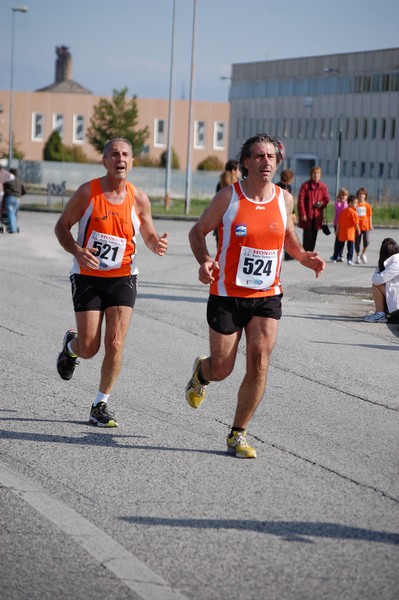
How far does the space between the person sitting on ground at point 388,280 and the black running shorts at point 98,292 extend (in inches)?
283

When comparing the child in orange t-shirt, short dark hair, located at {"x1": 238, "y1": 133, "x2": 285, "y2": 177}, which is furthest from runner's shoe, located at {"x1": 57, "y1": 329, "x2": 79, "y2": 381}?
the child in orange t-shirt

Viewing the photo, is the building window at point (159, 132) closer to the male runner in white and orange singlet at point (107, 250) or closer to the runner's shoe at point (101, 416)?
the male runner in white and orange singlet at point (107, 250)

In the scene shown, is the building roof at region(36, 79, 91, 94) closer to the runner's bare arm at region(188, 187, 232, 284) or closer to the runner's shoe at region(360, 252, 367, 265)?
the runner's shoe at region(360, 252, 367, 265)

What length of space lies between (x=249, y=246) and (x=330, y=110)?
97420 millimetres

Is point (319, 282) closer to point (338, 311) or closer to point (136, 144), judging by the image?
point (338, 311)

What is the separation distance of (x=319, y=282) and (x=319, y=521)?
47.7ft

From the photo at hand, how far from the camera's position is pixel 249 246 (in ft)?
23.3

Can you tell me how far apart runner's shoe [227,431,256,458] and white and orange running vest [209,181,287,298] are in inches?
33.6

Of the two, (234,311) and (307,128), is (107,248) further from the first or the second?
(307,128)

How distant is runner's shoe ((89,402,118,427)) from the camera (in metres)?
7.81

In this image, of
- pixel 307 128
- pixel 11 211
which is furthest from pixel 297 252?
pixel 307 128

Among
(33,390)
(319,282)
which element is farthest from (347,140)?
(33,390)

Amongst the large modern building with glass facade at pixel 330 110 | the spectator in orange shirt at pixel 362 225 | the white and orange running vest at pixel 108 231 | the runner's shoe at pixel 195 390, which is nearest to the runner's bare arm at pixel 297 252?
the runner's shoe at pixel 195 390

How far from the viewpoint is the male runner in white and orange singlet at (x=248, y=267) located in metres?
7.09
